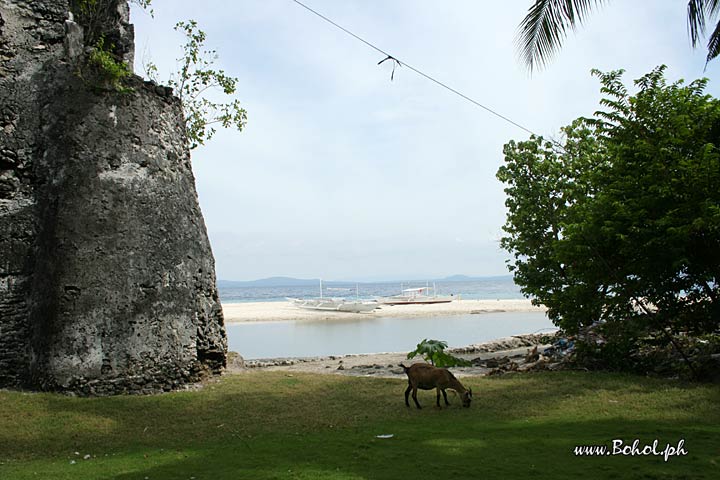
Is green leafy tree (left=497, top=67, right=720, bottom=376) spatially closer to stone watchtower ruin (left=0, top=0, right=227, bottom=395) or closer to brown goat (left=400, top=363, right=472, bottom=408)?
brown goat (left=400, top=363, right=472, bottom=408)

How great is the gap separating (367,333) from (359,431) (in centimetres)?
2204

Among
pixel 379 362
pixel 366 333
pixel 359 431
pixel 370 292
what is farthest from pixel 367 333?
pixel 370 292

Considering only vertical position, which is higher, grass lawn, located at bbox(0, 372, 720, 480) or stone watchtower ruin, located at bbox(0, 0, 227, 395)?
stone watchtower ruin, located at bbox(0, 0, 227, 395)

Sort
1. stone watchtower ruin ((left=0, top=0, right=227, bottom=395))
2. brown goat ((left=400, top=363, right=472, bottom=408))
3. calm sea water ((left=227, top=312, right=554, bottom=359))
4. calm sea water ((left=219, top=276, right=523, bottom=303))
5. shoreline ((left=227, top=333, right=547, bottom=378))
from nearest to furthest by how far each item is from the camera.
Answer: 1. brown goat ((left=400, top=363, right=472, bottom=408))
2. stone watchtower ruin ((left=0, top=0, right=227, bottom=395))
3. shoreline ((left=227, top=333, right=547, bottom=378))
4. calm sea water ((left=227, top=312, right=554, bottom=359))
5. calm sea water ((left=219, top=276, right=523, bottom=303))

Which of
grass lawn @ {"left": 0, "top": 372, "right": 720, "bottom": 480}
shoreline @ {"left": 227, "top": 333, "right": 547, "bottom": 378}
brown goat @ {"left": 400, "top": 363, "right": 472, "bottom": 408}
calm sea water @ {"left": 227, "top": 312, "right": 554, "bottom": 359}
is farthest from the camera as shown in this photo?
calm sea water @ {"left": 227, "top": 312, "right": 554, "bottom": 359}

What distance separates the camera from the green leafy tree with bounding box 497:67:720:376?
9180 mm

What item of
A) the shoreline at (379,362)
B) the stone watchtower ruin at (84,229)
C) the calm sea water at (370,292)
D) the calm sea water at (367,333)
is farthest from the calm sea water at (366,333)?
the calm sea water at (370,292)

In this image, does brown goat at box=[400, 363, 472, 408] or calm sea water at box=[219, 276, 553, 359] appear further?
calm sea water at box=[219, 276, 553, 359]

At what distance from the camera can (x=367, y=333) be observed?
28531 millimetres

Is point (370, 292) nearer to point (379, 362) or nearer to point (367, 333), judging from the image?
point (367, 333)

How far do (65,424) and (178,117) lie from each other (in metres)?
5.55

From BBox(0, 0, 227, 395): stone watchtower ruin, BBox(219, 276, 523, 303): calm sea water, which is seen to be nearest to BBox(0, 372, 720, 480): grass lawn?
BBox(0, 0, 227, 395): stone watchtower ruin

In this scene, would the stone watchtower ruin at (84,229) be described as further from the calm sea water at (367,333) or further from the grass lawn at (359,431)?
the calm sea water at (367,333)

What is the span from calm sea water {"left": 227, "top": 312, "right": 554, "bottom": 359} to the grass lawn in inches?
458
